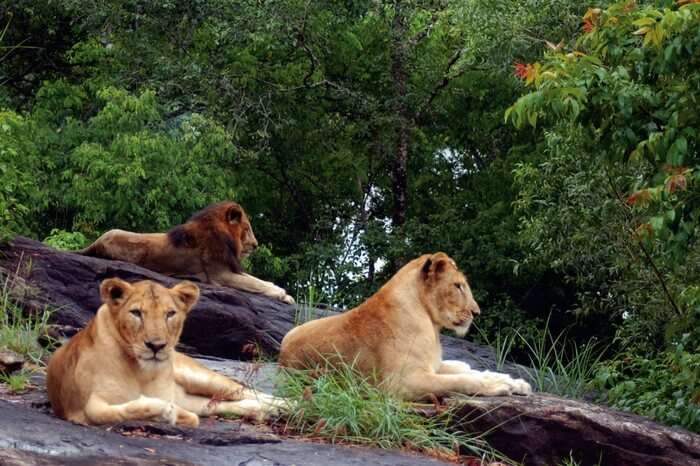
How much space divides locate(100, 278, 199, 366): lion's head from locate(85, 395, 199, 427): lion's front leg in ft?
0.80

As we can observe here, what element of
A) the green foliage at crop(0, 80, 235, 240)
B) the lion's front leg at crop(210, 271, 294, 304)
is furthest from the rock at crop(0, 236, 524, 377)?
the green foliage at crop(0, 80, 235, 240)

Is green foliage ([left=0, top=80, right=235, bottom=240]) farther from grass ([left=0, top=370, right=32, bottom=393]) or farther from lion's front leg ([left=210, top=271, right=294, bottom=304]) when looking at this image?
grass ([left=0, top=370, right=32, bottom=393])

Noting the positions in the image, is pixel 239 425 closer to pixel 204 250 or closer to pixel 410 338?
pixel 410 338

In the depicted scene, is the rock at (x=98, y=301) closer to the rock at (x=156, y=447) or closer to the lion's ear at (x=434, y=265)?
the lion's ear at (x=434, y=265)

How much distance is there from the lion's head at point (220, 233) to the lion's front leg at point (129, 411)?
21.0 ft

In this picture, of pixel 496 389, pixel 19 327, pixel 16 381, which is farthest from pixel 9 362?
pixel 496 389

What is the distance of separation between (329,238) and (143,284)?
1777 cm

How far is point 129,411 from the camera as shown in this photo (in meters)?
7.71

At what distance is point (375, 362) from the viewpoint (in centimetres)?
920

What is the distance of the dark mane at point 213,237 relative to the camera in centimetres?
1417

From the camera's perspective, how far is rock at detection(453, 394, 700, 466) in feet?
29.0

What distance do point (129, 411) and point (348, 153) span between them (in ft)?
58.3

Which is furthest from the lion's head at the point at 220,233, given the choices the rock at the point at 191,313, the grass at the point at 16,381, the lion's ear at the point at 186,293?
the lion's ear at the point at 186,293

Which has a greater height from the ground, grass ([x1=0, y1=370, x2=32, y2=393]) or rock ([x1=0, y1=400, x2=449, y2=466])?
rock ([x1=0, y1=400, x2=449, y2=466])
